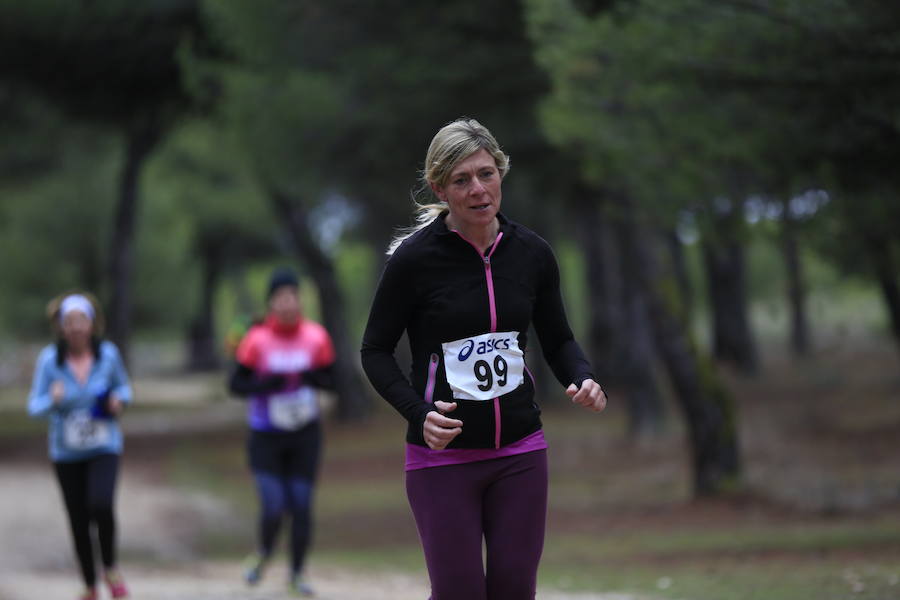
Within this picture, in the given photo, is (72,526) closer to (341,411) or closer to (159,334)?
(341,411)

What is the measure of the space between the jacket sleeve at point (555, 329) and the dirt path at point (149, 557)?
158 inches

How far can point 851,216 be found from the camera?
11.3m

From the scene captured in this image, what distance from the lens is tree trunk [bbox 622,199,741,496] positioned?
46.7ft

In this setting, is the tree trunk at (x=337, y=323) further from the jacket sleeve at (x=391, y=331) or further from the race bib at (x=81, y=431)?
the jacket sleeve at (x=391, y=331)

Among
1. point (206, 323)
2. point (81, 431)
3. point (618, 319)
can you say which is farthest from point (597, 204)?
point (206, 323)

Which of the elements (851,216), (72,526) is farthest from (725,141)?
(72,526)

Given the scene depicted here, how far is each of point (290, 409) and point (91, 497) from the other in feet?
4.87

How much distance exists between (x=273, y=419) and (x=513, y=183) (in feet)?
51.7

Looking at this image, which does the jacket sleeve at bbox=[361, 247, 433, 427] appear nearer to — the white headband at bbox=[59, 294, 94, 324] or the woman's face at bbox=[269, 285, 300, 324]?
the white headband at bbox=[59, 294, 94, 324]

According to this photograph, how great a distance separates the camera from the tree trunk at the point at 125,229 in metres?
25.5

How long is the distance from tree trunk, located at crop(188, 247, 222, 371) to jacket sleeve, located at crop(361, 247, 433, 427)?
45590mm

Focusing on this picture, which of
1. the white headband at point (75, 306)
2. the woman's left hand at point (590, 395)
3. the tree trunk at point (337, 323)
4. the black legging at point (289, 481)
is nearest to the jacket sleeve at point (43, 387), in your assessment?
the white headband at point (75, 306)

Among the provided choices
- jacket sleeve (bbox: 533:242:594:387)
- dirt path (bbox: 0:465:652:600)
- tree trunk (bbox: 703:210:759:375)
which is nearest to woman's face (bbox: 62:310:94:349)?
dirt path (bbox: 0:465:652:600)

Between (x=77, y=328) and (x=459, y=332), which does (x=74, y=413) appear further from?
(x=459, y=332)
